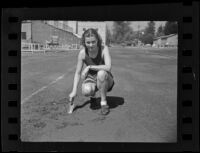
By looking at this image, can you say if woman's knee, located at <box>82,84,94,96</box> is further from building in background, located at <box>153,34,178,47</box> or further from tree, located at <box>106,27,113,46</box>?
building in background, located at <box>153,34,178,47</box>

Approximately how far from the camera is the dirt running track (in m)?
3.05

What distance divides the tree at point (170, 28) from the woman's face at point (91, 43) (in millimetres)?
746

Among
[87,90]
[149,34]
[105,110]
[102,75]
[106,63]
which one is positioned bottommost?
[105,110]

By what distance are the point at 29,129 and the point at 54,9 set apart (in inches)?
50.8

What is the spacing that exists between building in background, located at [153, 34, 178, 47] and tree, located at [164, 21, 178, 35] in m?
0.05

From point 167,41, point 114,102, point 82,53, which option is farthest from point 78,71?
point 167,41

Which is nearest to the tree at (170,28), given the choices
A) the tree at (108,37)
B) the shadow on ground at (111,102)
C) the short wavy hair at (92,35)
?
the tree at (108,37)

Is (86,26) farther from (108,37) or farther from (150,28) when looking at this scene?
(150,28)

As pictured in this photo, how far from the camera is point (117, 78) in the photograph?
3219 millimetres

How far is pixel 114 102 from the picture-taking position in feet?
10.5

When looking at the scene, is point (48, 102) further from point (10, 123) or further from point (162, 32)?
point (162, 32)

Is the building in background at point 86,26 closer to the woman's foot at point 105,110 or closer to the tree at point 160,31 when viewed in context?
the tree at point 160,31

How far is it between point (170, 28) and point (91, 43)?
84cm

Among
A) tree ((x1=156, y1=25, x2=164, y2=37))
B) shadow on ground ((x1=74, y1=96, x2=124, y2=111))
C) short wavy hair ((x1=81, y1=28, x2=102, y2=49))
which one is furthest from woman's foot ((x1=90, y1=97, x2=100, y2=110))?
tree ((x1=156, y1=25, x2=164, y2=37))
